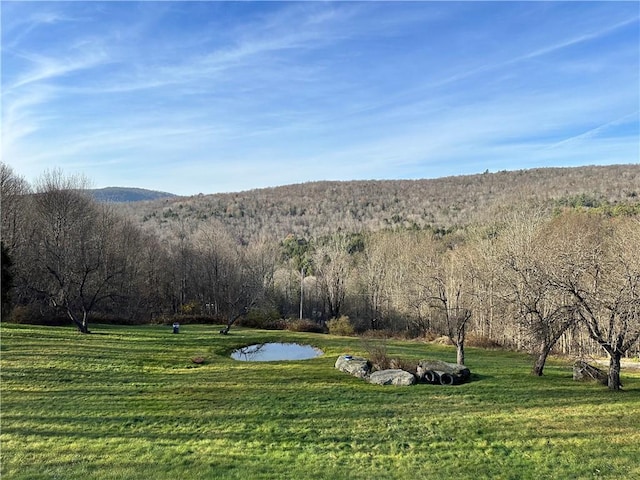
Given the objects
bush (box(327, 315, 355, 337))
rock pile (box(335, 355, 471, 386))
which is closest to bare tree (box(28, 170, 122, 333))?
bush (box(327, 315, 355, 337))

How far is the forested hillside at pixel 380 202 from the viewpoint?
246 feet

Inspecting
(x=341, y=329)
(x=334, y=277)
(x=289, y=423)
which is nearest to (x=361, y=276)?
(x=334, y=277)

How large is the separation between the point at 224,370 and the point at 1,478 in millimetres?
9875

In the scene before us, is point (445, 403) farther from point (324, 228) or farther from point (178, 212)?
point (178, 212)

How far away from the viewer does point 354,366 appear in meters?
18.6

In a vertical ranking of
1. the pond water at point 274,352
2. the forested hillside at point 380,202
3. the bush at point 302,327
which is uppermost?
the forested hillside at point 380,202

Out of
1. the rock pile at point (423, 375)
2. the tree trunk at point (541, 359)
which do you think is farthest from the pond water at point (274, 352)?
the tree trunk at point (541, 359)

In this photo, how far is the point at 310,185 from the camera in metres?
133

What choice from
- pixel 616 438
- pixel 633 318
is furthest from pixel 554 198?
pixel 616 438

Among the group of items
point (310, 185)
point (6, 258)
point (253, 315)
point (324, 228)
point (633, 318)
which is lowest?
point (253, 315)

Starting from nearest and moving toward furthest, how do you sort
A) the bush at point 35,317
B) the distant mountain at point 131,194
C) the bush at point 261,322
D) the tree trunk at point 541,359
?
1. the tree trunk at point 541,359
2. the bush at point 35,317
3. the bush at point 261,322
4. the distant mountain at point 131,194

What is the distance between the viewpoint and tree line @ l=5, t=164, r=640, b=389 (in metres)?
16.6

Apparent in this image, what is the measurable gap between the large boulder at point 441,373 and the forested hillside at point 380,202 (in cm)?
5264

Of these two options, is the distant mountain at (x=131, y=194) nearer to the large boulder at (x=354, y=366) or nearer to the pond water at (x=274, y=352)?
the pond water at (x=274, y=352)
